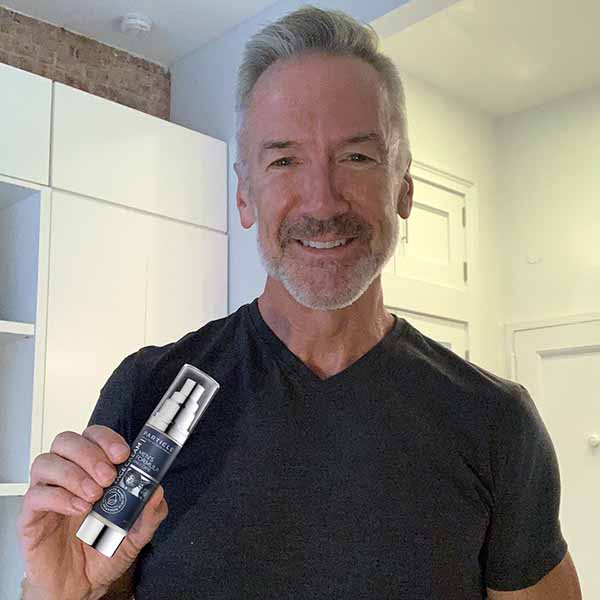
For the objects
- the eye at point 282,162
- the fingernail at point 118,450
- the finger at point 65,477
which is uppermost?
the eye at point 282,162

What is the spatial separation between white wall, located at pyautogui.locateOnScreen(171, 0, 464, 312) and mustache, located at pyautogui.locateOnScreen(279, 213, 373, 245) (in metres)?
1.03

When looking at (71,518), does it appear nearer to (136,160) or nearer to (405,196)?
(405,196)

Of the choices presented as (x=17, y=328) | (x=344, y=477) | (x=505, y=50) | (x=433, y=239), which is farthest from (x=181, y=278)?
(x=344, y=477)

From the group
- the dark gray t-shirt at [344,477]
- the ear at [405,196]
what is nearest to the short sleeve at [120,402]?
the dark gray t-shirt at [344,477]

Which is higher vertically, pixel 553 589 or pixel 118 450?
pixel 118 450

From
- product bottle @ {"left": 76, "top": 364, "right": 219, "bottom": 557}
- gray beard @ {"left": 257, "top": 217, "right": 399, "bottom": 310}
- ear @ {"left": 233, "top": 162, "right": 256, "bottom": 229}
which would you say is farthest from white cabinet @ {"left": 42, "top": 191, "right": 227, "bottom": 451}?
product bottle @ {"left": 76, "top": 364, "right": 219, "bottom": 557}

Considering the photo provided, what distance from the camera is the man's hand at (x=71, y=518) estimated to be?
68 centimetres

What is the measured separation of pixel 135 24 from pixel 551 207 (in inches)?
52.9

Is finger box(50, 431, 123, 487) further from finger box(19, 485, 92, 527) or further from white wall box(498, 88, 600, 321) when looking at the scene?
white wall box(498, 88, 600, 321)

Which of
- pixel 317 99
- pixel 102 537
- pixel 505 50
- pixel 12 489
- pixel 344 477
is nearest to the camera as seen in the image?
pixel 102 537

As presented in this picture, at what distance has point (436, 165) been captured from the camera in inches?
98.3

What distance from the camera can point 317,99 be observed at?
3.09ft

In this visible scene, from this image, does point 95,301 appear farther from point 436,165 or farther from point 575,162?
point 575,162

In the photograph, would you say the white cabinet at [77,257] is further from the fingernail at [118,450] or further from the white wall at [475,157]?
the fingernail at [118,450]
